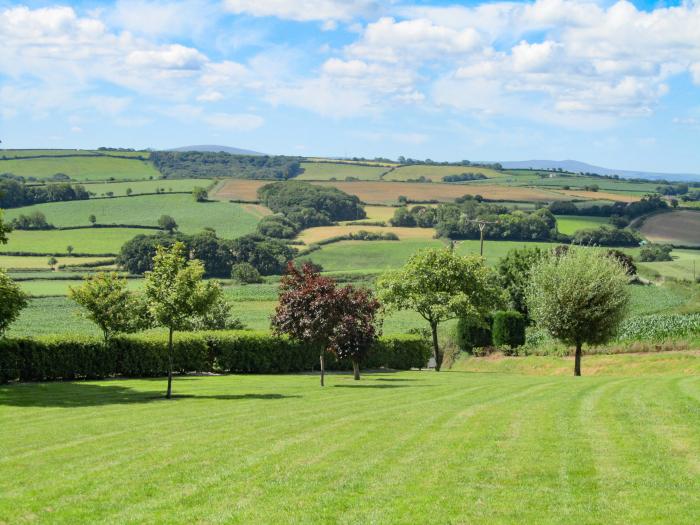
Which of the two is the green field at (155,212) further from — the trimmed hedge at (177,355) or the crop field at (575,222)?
the trimmed hedge at (177,355)

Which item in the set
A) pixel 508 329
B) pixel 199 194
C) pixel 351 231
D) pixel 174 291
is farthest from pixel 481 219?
pixel 174 291

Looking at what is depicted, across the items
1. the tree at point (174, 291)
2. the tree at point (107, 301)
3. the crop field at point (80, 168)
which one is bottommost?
the tree at point (107, 301)

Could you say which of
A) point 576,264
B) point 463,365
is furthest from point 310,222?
point 576,264

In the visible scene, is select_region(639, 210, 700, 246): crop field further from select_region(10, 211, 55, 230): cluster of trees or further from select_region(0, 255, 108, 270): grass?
select_region(10, 211, 55, 230): cluster of trees

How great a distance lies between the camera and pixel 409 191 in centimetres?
15925

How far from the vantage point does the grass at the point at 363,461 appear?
11.4 meters

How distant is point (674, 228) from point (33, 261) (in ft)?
304

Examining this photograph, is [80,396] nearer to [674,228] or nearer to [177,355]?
[177,355]

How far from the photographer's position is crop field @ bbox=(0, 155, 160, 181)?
18200 centimetres

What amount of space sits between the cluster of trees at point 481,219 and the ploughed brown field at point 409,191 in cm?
1466

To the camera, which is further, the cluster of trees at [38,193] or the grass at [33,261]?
the cluster of trees at [38,193]

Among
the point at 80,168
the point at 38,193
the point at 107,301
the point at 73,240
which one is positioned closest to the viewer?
the point at 107,301

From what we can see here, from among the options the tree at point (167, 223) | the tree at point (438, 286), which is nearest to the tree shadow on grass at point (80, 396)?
the tree at point (438, 286)

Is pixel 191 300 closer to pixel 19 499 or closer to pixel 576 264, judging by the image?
pixel 19 499
